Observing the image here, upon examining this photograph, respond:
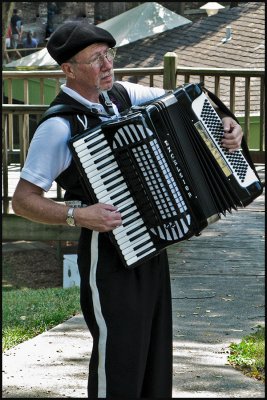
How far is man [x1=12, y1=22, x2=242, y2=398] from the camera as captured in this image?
415 centimetres

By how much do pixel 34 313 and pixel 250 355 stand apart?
205 centimetres

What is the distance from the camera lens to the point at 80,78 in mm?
4234

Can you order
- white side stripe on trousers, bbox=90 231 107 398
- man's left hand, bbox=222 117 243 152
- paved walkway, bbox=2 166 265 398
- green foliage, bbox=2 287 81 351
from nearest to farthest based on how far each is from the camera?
white side stripe on trousers, bbox=90 231 107 398
man's left hand, bbox=222 117 243 152
paved walkway, bbox=2 166 265 398
green foliage, bbox=2 287 81 351

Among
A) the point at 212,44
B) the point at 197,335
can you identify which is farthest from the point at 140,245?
the point at 212,44

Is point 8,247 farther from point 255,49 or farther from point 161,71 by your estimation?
point 161,71

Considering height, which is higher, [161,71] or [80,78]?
[80,78]

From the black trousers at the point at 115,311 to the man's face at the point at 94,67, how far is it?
23.5 inches

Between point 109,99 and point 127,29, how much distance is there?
2013 centimetres

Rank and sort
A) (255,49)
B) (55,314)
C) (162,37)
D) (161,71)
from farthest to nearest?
1. (162,37)
2. (255,49)
3. (161,71)
4. (55,314)

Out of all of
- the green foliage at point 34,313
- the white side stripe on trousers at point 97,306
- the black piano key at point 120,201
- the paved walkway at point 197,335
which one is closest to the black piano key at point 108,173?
the black piano key at point 120,201

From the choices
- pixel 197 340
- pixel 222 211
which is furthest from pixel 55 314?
pixel 222 211

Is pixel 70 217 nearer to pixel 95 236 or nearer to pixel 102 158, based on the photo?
pixel 95 236

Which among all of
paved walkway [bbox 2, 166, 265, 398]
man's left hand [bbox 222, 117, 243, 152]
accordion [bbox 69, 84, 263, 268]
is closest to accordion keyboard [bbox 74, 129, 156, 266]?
accordion [bbox 69, 84, 263, 268]

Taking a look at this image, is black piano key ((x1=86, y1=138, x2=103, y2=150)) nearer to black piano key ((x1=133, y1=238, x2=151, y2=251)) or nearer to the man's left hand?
black piano key ((x1=133, y1=238, x2=151, y2=251))
